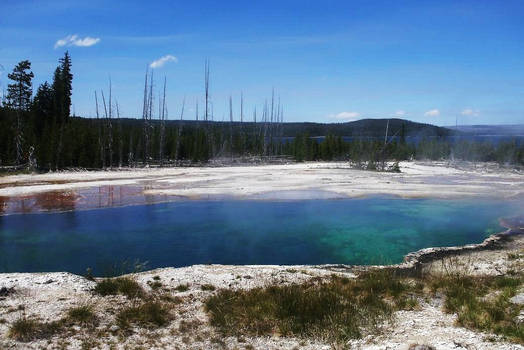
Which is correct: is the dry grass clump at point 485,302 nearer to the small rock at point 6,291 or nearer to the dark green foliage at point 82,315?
the dark green foliage at point 82,315

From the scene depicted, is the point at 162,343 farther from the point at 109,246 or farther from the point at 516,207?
the point at 516,207

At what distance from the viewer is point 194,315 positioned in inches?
246

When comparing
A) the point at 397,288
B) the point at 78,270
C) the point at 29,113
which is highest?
the point at 29,113

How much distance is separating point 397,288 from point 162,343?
3812 millimetres

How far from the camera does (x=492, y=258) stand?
9719 millimetres

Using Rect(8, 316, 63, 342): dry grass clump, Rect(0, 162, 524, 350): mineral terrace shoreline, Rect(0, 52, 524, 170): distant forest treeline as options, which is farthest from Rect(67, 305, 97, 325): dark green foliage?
Rect(0, 52, 524, 170): distant forest treeline

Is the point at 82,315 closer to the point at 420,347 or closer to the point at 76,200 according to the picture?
the point at 420,347

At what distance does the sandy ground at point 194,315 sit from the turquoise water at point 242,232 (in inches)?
92.3

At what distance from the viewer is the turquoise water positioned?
35.5 feet

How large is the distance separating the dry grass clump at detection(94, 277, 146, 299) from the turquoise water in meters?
3.00

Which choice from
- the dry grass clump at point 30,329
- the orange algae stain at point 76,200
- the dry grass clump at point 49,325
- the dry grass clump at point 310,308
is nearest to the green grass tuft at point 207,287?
the dry grass clump at point 310,308

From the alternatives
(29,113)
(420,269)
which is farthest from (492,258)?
(29,113)

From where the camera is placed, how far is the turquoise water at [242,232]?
1083 centimetres

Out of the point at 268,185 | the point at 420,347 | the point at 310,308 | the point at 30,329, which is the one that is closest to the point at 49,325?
the point at 30,329
